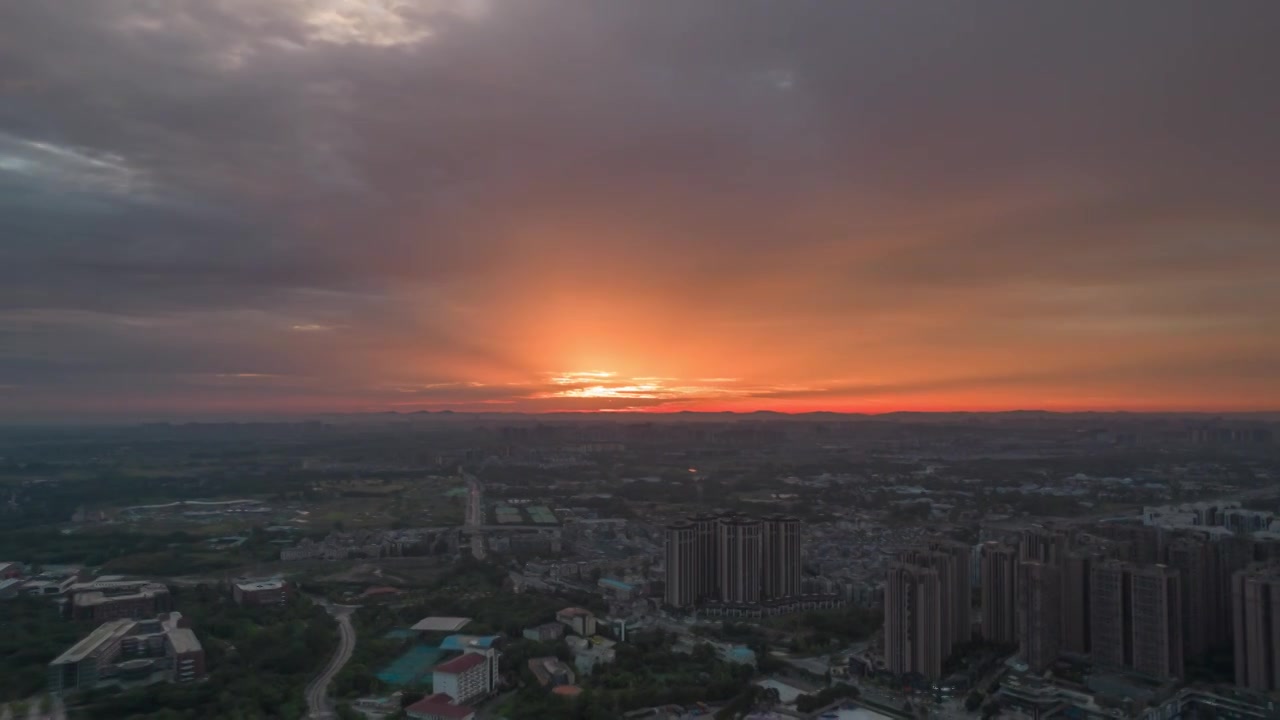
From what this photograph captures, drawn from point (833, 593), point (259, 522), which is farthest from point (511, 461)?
point (833, 593)

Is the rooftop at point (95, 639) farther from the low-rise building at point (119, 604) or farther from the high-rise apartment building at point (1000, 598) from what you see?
the high-rise apartment building at point (1000, 598)

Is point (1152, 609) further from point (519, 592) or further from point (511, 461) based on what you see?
point (511, 461)

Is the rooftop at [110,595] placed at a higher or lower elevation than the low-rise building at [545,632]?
higher

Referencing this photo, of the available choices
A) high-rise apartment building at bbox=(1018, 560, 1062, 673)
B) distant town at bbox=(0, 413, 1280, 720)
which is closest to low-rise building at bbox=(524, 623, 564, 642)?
distant town at bbox=(0, 413, 1280, 720)

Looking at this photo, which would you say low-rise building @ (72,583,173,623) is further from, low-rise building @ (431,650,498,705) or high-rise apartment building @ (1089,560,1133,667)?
high-rise apartment building @ (1089,560,1133,667)

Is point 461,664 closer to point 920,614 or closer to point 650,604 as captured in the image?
point 650,604

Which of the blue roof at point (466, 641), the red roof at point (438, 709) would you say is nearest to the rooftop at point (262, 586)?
the blue roof at point (466, 641)

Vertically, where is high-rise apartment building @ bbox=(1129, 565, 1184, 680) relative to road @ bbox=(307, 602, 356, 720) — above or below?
above
